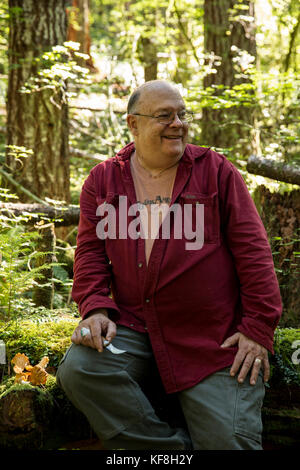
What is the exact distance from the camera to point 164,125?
294cm

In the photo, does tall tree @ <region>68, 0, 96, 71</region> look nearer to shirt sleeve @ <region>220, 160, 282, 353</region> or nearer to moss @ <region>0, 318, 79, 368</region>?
moss @ <region>0, 318, 79, 368</region>

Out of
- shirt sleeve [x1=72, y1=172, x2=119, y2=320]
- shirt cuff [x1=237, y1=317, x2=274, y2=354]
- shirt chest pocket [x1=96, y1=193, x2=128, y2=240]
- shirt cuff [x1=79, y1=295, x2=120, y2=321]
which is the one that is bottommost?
shirt cuff [x1=237, y1=317, x2=274, y2=354]

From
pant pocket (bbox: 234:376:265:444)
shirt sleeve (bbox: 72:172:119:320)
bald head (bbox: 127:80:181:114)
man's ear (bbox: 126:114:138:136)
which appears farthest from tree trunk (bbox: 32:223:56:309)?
pant pocket (bbox: 234:376:265:444)

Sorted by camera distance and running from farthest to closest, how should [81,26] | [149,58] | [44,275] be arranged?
[81,26]
[149,58]
[44,275]

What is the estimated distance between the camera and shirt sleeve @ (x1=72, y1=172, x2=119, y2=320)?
109 inches

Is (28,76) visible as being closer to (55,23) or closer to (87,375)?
(55,23)

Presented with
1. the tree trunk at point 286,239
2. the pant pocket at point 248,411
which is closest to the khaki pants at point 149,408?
the pant pocket at point 248,411

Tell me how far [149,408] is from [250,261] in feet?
3.13

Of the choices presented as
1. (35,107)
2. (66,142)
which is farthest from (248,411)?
(35,107)

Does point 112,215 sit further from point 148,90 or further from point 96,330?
point 148,90

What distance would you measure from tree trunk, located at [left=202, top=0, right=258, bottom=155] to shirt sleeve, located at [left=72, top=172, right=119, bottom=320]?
5228 millimetres

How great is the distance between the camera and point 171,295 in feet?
8.69
